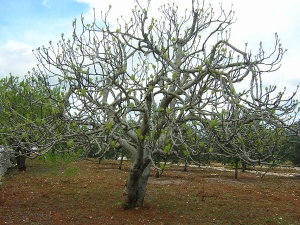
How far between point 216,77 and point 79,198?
6.41 m

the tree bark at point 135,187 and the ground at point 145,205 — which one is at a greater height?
the tree bark at point 135,187

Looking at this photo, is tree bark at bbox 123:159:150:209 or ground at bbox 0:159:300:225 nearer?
ground at bbox 0:159:300:225

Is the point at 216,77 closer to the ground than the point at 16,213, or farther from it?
farther from it

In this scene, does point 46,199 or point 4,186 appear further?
point 4,186

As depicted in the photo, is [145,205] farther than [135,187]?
Yes

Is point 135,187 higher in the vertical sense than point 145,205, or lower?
higher

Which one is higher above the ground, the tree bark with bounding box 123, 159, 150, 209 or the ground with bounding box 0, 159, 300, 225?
the tree bark with bounding box 123, 159, 150, 209

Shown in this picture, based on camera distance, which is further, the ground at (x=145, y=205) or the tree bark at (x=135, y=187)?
the tree bark at (x=135, y=187)

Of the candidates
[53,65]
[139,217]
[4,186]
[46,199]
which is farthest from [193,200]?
[4,186]

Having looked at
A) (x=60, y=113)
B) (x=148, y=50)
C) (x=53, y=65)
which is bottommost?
(x=60, y=113)

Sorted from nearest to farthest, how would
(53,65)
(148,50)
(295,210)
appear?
(53,65) < (148,50) < (295,210)

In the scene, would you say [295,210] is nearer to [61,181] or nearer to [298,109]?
[298,109]

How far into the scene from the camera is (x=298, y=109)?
6.22 meters

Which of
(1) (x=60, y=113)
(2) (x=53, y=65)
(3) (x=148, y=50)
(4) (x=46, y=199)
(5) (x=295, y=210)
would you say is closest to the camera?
(1) (x=60, y=113)
